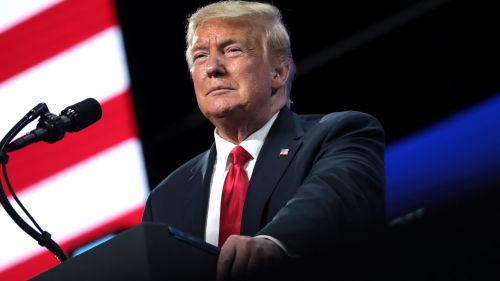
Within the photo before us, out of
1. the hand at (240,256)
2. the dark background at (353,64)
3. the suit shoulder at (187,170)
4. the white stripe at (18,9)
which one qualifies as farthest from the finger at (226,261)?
the white stripe at (18,9)

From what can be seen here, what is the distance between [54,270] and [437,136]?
1.73 m

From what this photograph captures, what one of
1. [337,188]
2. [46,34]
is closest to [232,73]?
[337,188]

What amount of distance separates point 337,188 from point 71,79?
6.79 ft

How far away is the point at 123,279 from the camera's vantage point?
3.89 feet

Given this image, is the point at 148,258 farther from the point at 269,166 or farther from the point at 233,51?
the point at 233,51

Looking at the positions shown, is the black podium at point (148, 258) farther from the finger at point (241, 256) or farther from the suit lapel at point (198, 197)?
the suit lapel at point (198, 197)

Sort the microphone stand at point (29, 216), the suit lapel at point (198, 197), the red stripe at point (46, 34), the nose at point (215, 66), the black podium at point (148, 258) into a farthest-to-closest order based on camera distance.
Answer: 1. the red stripe at point (46, 34)
2. the nose at point (215, 66)
3. the suit lapel at point (198, 197)
4. the microphone stand at point (29, 216)
5. the black podium at point (148, 258)

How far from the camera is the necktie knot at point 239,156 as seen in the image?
1.93 meters

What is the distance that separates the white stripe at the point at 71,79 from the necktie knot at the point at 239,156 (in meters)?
1.44

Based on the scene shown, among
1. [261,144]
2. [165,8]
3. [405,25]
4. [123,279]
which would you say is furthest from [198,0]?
[123,279]

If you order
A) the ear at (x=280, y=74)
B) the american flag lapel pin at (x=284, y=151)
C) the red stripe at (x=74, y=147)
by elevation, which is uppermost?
the ear at (x=280, y=74)

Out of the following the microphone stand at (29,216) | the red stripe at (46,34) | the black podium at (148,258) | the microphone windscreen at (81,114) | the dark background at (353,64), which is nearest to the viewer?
the black podium at (148,258)

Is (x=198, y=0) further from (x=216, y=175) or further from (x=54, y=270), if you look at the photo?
(x=54, y=270)

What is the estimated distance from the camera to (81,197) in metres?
3.37
